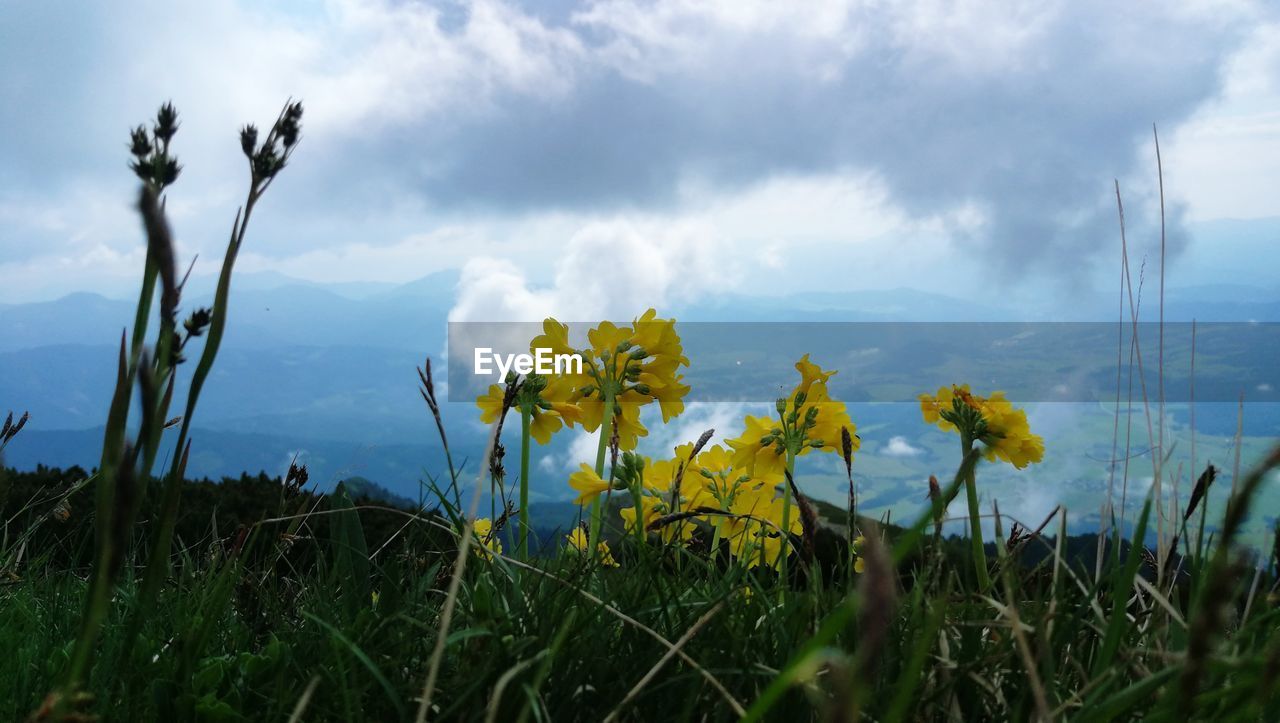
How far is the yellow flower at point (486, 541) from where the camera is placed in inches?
81.8

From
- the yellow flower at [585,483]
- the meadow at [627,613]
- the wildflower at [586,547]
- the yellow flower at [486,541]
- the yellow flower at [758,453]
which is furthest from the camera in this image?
the yellow flower at [758,453]

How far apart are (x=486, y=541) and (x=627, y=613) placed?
1054 mm

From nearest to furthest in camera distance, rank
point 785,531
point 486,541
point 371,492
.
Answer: point 785,531 < point 486,541 < point 371,492

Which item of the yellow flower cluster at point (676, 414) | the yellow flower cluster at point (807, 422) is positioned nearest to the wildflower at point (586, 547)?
the yellow flower cluster at point (676, 414)

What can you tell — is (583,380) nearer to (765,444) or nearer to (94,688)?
(765,444)

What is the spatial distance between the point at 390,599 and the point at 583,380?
2.87ft

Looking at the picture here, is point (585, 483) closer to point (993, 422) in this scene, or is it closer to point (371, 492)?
point (993, 422)

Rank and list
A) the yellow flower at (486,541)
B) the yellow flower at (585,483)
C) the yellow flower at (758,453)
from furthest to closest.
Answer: the yellow flower at (758,453), the yellow flower at (585,483), the yellow flower at (486,541)

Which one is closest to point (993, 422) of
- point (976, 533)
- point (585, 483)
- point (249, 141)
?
point (976, 533)

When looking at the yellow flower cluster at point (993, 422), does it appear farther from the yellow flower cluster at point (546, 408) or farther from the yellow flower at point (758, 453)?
the yellow flower cluster at point (546, 408)

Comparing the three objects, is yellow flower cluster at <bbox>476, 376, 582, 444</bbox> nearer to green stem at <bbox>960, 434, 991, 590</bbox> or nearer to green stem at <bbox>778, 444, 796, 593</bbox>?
green stem at <bbox>778, 444, 796, 593</bbox>

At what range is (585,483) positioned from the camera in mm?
2553

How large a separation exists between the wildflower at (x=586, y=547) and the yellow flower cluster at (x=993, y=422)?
110cm

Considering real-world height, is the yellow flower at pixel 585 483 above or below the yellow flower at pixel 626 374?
below
